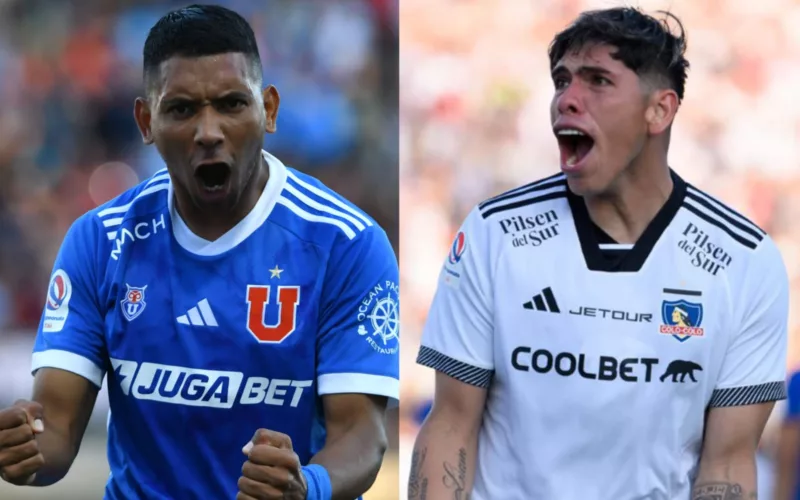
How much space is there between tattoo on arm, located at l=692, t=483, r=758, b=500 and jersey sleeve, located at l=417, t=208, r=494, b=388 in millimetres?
616

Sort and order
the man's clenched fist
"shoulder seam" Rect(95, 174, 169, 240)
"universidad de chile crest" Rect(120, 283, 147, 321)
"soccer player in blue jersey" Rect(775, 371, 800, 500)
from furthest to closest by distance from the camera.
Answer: "soccer player in blue jersey" Rect(775, 371, 800, 500), "shoulder seam" Rect(95, 174, 169, 240), "universidad de chile crest" Rect(120, 283, 147, 321), the man's clenched fist

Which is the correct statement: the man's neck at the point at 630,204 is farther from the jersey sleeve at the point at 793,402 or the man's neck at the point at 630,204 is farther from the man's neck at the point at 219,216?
the jersey sleeve at the point at 793,402

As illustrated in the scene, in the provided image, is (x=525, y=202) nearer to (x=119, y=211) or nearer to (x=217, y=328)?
(x=217, y=328)

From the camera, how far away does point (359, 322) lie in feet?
11.7

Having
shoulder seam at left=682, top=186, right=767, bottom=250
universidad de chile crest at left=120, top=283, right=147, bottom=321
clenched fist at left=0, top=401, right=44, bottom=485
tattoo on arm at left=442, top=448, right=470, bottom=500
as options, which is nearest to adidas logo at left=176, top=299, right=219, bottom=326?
universidad de chile crest at left=120, top=283, right=147, bottom=321

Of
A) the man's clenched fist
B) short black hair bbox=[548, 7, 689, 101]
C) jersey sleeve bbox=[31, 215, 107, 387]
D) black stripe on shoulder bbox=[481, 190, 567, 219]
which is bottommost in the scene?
the man's clenched fist

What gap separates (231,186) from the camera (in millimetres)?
3506

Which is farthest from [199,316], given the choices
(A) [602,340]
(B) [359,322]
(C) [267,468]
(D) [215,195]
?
(A) [602,340]

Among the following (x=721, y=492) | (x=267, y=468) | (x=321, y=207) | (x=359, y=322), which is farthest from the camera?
(x=321, y=207)

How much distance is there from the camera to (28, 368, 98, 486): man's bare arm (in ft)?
11.4

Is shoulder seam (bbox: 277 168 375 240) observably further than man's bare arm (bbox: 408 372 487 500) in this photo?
Yes

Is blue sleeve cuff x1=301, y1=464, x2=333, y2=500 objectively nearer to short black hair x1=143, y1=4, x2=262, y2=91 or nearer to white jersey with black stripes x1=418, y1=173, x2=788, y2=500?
white jersey with black stripes x1=418, y1=173, x2=788, y2=500

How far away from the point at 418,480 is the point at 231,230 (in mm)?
863

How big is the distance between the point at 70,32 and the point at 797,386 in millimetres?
6567
